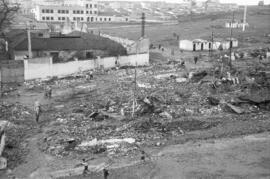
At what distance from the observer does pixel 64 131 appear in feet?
54.6

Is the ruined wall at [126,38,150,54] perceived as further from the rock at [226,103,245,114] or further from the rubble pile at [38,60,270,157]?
the rock at [226,103,245,114]

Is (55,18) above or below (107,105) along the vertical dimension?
above

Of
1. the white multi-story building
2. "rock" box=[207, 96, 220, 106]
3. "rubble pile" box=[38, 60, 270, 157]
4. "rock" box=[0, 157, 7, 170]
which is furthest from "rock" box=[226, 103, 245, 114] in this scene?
the white multi-story building

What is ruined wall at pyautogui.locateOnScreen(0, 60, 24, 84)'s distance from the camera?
84.3 ft

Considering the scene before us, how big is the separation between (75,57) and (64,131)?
1655 centimetres

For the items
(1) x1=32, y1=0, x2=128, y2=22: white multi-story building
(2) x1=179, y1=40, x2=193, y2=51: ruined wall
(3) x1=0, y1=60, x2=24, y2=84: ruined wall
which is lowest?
(3) x1=0, y1=60, x2=24, y2=84: ruined wall

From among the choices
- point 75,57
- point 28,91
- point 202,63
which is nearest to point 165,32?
point 202,63

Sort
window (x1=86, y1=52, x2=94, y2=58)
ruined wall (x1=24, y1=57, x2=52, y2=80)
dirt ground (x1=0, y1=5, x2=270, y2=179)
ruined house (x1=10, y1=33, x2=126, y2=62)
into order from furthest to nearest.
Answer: window (x1=86, y1=52, x2=94, y2=58) < ruined house (x1=10, y1=33, x2=126, y2=62) < ruined wall (x1=24, y1=57, x2=52, y2=80) < dirt ground (x1=0, y1=5, x2=270, y2=179)

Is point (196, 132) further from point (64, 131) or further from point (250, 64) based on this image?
point (250, 64)

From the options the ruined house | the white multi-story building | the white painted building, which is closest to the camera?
the ruined house

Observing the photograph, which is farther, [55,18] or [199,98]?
[55,18]

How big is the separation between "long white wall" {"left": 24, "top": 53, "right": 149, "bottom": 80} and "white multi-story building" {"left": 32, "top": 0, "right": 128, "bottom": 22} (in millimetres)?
44909

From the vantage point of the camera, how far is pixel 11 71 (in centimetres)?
2598

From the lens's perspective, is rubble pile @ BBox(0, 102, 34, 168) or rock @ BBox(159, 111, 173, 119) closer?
rubble pile @ BBox(0, 102, 34, 168)
